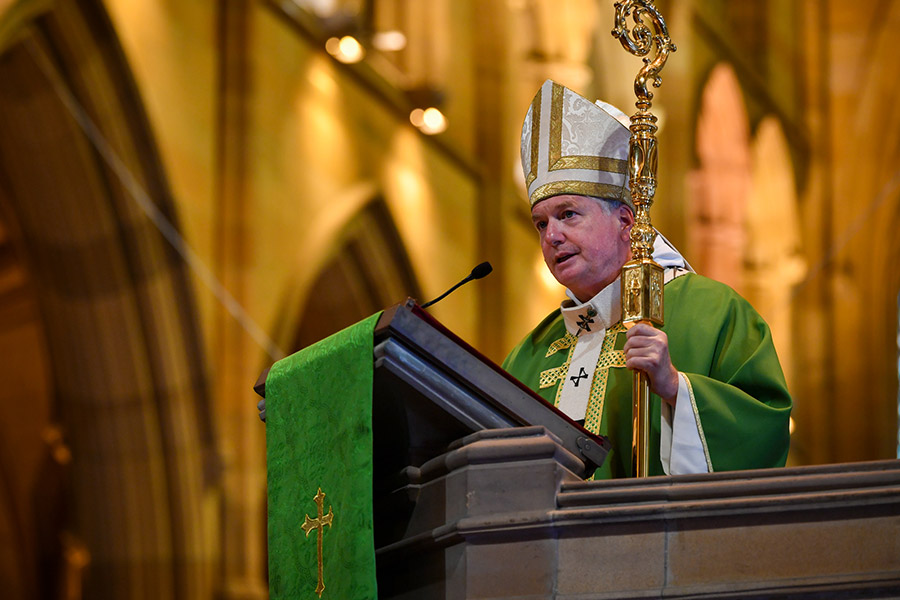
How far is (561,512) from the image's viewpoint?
2320mm

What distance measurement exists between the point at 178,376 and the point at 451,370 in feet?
20.8

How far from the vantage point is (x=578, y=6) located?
1450 cm

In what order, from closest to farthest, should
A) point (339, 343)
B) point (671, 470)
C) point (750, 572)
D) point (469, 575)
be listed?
point (750, 572) → point (469, 575) → point (339, 343) → point (671, 470)

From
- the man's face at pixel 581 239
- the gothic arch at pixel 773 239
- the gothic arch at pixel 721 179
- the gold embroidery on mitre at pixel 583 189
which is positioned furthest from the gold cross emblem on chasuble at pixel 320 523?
the gothic arch at pixel 773 239

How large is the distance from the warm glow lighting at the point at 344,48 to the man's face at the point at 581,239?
7.02m

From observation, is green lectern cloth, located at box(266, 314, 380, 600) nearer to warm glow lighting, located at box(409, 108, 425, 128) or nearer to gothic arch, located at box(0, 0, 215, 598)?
gothic arch, located at box(0, 0, 215, 598)

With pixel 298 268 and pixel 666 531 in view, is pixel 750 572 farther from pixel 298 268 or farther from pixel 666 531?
pixel 298 268

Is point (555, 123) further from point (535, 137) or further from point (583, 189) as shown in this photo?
point (583, 189)

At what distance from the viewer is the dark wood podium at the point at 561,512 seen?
220cm

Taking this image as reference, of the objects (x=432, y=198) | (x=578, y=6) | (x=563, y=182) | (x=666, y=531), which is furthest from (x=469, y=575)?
(x=578, y=6)

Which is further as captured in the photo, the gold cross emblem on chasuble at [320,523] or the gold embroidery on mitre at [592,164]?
the gold embroidery on mitre at [592,164]

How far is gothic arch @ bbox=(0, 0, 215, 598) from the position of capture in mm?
8320

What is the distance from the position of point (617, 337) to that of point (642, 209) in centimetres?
47

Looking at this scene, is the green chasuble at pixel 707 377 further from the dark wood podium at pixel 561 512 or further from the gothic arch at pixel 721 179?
the gothic arch at pixel 721 179
